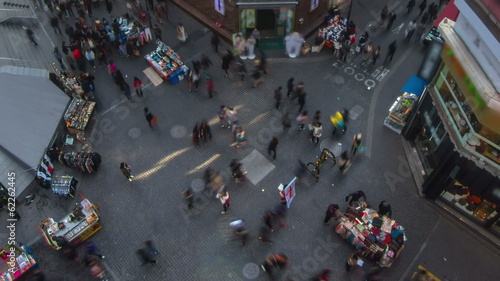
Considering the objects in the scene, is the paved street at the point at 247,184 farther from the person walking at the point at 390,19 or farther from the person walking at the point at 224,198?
the person walking at the point at 390,19

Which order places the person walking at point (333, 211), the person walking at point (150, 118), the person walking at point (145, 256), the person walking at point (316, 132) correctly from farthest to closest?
the person walking at point (150, 118) → the person walking at point (316, 132) → the person walking at point (333, 211) → the person walking at point (145, 256)

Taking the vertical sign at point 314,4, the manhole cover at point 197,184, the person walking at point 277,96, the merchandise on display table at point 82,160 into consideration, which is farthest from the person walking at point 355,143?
the merchandise on display table at point 82,160

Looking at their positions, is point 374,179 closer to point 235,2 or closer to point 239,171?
point 239,171

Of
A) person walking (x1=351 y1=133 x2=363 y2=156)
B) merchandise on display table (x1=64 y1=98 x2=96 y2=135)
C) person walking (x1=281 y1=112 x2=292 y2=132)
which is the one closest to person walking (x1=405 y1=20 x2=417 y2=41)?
person walking (x1=351 y1=133 x2=363 y2=156)

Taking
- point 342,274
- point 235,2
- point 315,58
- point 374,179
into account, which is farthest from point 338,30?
point 342,274

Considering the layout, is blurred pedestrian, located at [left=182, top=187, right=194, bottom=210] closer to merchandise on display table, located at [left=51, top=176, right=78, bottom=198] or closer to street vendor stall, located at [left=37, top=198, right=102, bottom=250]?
street vendor stall, located at [left=37, top=198, right=102, bottom=250]

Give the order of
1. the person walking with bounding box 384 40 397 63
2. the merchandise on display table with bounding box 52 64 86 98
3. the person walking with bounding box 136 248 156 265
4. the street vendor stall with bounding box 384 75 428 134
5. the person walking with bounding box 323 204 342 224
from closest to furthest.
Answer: the person walking with bounding box 136 248 156 265
the person walking with bounding box 323 204 342 224
the street vendor stall with bounding box 384 75 428 134
the merchandise on display table with bounding box 52 64 86 98
the person walking with bounding box 384 40 397 63
